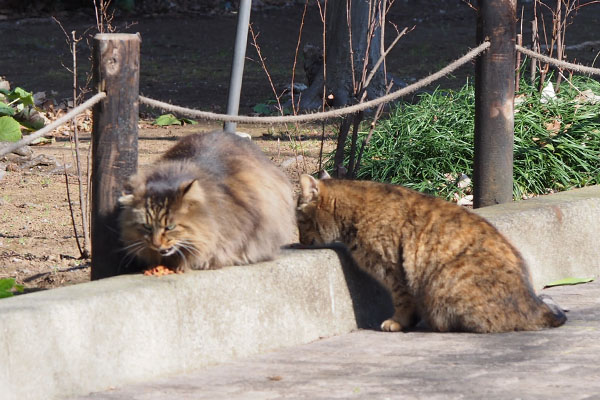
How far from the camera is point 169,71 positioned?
50.8 ft

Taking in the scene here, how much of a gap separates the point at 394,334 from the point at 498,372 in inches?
36.9

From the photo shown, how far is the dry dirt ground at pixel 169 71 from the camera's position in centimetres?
658

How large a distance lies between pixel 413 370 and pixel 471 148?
12.9ft

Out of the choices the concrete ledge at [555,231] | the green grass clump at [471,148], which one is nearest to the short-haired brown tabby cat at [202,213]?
the concrete ledge at [555,231]

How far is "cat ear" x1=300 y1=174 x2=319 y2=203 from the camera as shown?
17.4 ft

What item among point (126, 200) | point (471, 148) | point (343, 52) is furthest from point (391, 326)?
point (343, 52)

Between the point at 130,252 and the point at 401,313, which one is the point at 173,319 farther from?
the point at 401,313

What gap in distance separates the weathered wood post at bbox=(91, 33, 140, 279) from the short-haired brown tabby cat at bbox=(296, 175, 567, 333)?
3.70ft

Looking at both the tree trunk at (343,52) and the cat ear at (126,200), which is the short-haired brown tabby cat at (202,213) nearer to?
the cat ear at (126,200)

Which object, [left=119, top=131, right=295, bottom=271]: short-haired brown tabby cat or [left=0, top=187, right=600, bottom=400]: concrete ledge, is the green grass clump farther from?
[left=119, top=131, right=295, bottom=271]: short-haired brown tabby cat

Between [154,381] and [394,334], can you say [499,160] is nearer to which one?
[394,334]

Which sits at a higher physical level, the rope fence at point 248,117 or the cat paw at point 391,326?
the rope fence at point 248,117

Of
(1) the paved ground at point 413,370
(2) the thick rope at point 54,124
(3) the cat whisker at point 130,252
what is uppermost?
(2) the thick rope at point 54,124

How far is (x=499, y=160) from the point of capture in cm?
618
